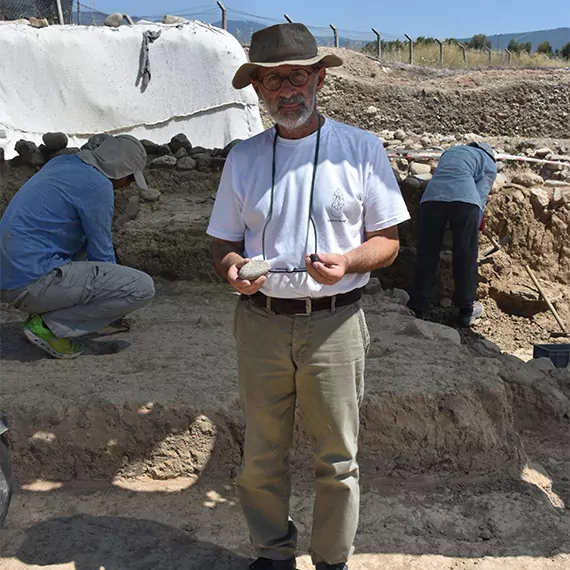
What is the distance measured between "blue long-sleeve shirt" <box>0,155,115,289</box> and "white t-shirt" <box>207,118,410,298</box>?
6.17ft

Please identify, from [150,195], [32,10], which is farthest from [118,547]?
[32,10]

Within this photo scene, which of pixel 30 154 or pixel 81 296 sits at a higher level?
pixel 30 154

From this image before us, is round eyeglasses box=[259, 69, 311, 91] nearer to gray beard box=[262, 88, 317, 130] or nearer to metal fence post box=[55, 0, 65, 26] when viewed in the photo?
gray beard box=[262, 88, 317, 130]

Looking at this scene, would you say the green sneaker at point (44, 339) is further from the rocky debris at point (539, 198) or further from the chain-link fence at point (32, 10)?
the chain-link fence at point (32, 10)

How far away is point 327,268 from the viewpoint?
2203mm

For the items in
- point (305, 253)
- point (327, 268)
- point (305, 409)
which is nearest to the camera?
point (327, 268)

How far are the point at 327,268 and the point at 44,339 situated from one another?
8.70 feet

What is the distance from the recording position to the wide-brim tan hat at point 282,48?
7.61 feet

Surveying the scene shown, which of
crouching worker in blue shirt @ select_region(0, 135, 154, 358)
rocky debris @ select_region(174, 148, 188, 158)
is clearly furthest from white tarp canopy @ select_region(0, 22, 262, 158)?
crouching worker in blue shirt @ select_region(0, 135, 154, 358)

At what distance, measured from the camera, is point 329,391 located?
7.83 feet

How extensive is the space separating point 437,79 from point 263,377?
17.4 m

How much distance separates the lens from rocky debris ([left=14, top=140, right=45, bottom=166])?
7680 millimetres

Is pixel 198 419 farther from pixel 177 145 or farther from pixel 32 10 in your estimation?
pixel 32 10

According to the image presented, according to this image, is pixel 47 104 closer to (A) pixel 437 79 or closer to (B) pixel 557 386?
(B) pixel 557 386
